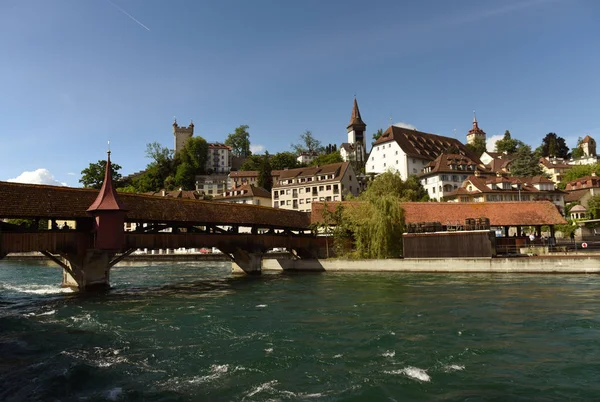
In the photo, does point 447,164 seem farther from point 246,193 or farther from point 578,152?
point 578,152

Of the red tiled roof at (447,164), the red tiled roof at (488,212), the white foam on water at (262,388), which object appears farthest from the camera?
the red tiled roof at (447,164)

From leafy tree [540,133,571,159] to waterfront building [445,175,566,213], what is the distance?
182 feet

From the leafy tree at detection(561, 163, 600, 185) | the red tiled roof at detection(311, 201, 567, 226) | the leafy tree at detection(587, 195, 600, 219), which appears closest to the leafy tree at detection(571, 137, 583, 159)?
the leafy tree at detection(561, 163, 600, 185)

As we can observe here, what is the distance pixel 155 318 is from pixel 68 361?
20.1 ft

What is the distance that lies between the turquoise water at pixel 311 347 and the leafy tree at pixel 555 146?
110492 mm

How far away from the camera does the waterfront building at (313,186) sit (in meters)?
70.9

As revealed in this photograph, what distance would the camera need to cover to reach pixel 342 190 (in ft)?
230

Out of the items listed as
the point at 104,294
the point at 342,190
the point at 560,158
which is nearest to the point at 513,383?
the point at 104,294

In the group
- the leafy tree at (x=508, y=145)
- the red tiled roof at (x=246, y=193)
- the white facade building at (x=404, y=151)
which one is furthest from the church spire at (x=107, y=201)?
the leafy tree at (x=508, y=145)

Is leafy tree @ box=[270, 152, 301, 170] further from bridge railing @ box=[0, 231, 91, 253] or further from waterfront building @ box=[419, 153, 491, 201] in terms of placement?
bridge railing @ box=[0, 231, 91, 253]

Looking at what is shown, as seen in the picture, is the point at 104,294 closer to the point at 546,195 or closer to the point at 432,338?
the point at 432,338

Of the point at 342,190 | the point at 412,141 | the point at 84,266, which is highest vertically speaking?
the point at 412,141

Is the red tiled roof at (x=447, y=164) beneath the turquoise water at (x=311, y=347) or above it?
above

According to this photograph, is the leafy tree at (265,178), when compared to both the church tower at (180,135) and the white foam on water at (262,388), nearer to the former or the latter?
the church tower at (180,135)
